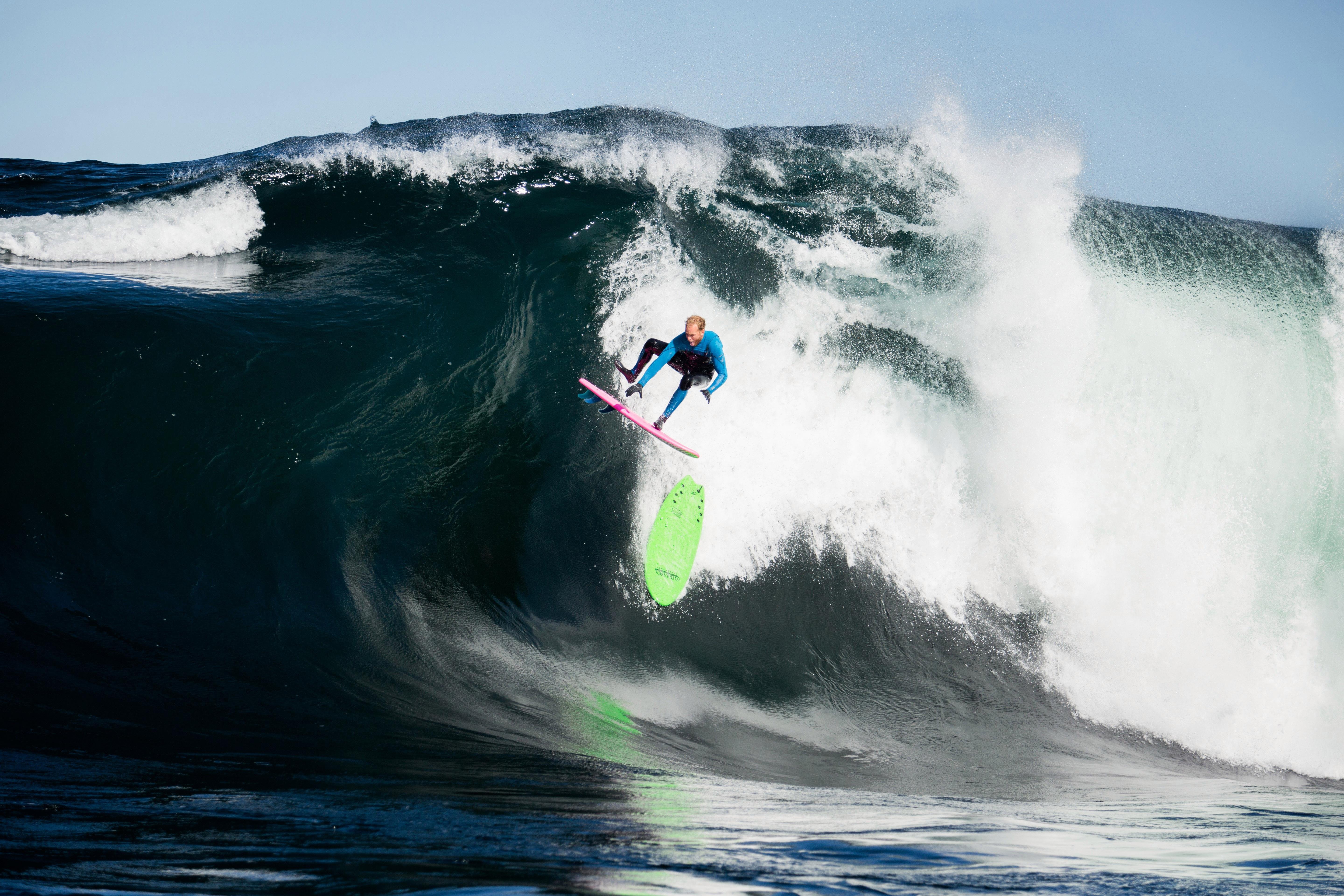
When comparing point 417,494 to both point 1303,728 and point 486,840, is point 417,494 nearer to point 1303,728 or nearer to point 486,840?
point 486,840

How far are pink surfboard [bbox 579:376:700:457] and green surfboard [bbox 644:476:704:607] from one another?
1.54 feet

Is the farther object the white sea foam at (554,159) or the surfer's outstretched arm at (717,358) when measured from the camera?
A: the white sea foam at (554,159)

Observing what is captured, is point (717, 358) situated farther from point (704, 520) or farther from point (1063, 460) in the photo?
point (1063, 460)

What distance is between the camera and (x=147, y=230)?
30.5ft

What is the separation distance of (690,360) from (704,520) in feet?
6.16

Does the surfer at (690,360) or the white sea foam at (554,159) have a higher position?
the white sea foam at (554,159)

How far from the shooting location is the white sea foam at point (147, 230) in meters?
9.00

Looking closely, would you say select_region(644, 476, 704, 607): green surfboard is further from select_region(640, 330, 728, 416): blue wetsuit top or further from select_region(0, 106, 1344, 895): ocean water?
select_region(640, 330, 728, 416): blue wetsuit top

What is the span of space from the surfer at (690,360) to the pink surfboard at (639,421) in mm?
151

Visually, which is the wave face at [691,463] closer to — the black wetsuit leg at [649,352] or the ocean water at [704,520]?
the ocean water at [704,520]

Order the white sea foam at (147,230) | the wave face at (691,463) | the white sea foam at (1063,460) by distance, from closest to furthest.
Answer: the wave face at (691,463) < the white sea foam at (1063,460) < the white sea foam at (147,230)

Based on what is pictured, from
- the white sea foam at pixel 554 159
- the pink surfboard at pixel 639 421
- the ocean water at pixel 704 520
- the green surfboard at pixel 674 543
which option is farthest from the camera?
the white sea foam at pixel 554 159

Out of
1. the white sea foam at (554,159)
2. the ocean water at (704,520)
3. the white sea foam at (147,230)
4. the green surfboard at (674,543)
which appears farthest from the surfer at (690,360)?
the white sea foam at (147,230)

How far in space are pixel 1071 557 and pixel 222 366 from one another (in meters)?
8.76
